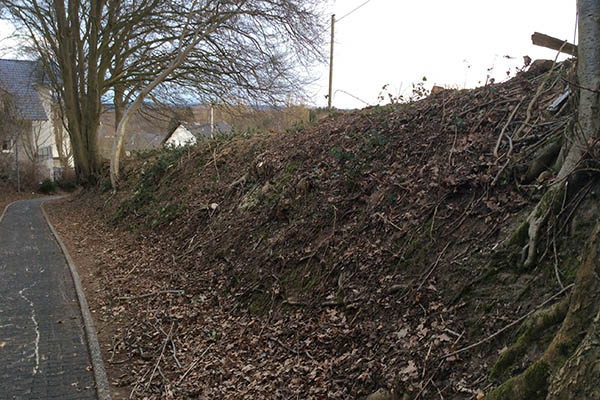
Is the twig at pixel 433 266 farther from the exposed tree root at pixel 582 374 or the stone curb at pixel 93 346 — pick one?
the stone curb at pixel 93 346

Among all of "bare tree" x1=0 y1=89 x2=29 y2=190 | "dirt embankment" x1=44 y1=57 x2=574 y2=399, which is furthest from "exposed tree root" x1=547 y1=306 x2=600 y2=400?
"bare tree" x1=0 y1=89 x2=29 y2=190

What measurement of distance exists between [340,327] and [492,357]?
5.91 feet

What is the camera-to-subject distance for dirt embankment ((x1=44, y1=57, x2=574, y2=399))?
4176mm

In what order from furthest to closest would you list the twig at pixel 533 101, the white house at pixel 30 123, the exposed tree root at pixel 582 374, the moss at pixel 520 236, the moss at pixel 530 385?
the white house at pixel 30 123, the twig at pixel 533 101, the moss at pixel 520 236, the moss at pixel 530 385, the exposed tree root at pixel 582 374

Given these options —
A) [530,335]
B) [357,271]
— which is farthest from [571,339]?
[357,271]

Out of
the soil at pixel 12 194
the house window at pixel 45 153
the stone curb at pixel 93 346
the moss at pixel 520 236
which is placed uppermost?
the house window at pixel 45 153

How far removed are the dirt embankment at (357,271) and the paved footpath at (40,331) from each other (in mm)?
403

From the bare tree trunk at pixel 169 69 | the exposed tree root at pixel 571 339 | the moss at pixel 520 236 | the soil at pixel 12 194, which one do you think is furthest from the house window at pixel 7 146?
the exposed tree root at pixel 571 339

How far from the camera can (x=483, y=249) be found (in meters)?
4.61

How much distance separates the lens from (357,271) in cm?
566

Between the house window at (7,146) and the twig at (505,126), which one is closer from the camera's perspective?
the twig at (505,126)

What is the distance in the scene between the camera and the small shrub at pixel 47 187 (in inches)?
1208

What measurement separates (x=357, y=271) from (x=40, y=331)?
4.70 metres

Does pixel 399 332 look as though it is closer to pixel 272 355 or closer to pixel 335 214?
pixel 272 355
